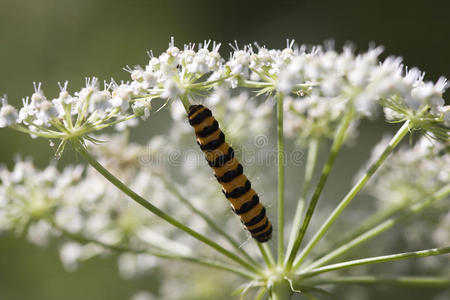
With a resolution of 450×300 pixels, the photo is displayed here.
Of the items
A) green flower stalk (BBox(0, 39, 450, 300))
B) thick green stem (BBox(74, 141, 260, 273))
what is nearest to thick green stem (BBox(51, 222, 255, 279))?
green flower stalk (BBox(0, 39, 450, 300))

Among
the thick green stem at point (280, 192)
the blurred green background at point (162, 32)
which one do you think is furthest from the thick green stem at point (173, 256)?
the blurred green background at point (162, 32)

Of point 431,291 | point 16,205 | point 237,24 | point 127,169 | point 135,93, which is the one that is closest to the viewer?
point 135,93

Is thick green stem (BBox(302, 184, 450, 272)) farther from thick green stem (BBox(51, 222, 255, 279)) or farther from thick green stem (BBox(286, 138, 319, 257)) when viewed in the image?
thick green stem (BBox(51, 222, 255, 279))

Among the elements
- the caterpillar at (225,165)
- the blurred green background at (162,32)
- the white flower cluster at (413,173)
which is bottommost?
the white flower cluster at (413,173)

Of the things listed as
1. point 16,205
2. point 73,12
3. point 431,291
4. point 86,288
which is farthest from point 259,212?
point 73,12

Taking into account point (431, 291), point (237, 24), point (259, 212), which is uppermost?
point (237, 24)

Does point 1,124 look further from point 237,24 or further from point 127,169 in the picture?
point 237,24

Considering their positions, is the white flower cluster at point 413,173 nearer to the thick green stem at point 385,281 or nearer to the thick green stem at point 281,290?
the thick green stem at point 385,281
